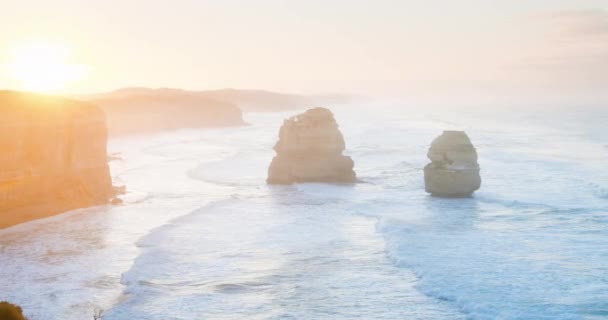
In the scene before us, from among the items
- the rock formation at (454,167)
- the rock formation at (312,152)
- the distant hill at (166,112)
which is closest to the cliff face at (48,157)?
the rock formation at (312,152)

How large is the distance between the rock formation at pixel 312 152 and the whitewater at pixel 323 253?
4.63 ft

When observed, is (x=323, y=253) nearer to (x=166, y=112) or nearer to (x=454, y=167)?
(x=454, y=167)

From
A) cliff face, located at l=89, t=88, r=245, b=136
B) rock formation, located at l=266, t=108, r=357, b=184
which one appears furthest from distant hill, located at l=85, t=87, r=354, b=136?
rock formation, located at l=266, t=108, r=357, b=184

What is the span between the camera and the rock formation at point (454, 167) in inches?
1223

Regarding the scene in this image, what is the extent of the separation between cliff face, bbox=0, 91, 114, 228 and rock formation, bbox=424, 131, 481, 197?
15.6 meters

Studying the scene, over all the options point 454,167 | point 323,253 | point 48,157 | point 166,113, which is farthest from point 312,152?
point 166,113

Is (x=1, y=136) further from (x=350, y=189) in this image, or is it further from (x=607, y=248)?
(x=607, y=248)

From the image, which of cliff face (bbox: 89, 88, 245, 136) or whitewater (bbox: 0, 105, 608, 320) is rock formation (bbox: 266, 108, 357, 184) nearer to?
whitewater (bbox: 0, 105, 608, 320)

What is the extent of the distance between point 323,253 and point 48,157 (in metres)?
15.1

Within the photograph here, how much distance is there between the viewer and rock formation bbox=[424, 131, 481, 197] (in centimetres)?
3106

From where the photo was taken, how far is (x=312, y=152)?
37.6 meters

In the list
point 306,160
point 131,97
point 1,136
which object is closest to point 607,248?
point 306,160

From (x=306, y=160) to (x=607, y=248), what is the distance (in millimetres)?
19274

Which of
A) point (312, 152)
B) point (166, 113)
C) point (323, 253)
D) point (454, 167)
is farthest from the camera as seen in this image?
point (166, 113)
